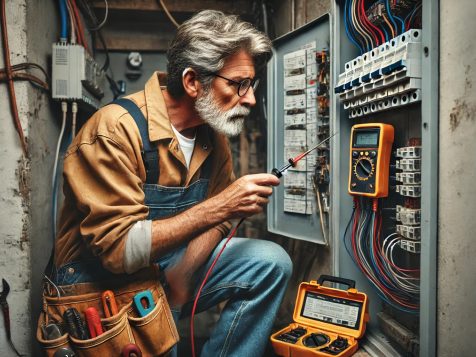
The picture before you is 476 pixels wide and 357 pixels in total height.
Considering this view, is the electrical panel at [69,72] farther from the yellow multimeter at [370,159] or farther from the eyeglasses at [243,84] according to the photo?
the yellow multimeter at [370,159]

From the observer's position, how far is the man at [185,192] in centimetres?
133

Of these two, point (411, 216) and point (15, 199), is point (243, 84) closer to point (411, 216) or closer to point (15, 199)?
point (411, 216)

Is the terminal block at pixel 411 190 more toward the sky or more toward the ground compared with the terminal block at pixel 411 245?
more toward the sky

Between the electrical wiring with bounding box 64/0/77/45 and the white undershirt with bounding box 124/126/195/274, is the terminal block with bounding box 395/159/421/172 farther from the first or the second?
the electrical wiring with bounding box 64/0/77/45

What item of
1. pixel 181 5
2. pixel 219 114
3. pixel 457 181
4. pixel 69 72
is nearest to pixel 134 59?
→ pixel 181 5

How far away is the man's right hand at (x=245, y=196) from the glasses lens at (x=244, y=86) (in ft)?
1.24

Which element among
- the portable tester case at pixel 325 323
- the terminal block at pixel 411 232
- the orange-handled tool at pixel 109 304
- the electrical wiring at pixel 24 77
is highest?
the electrical wiring at pixel 24 77

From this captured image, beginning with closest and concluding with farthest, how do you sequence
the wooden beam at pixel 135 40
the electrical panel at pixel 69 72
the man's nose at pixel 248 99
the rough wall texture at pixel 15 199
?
the man's nose at pixel 248 99 < the rough wall texture at pixel 15 199 < the electrical panel at pixel 69 72 < the wooden beam at pixel 135 40

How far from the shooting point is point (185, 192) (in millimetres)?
1632

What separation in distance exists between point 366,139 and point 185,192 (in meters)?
0.70

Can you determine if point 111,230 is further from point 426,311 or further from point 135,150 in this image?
point 426,311

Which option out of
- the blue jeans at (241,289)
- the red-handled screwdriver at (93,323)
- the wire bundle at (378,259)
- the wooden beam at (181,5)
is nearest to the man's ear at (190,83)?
the blue jeans at (241,289)

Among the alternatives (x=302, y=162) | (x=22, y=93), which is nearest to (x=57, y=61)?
(x=22, y=93)

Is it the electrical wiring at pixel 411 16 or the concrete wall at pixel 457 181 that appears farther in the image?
the electrical wiring at pixel 411 16
